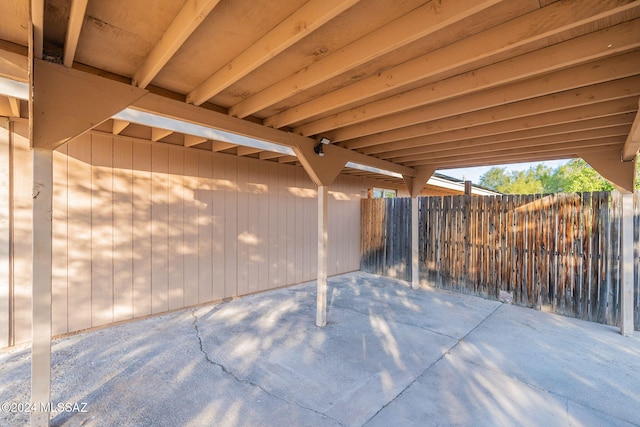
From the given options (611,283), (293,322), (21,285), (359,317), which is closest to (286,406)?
(293,322)

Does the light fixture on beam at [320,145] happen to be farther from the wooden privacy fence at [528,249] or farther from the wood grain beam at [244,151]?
the wooden privacy fence at [528,249]

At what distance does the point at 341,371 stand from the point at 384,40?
106 inches

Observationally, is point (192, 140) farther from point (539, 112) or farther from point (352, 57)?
point (539, 112)

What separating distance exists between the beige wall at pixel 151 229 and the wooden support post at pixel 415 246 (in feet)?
7.77

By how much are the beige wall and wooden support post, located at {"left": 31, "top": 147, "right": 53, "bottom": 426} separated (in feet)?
5.62

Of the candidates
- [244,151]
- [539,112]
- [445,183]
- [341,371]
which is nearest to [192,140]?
[244,151]

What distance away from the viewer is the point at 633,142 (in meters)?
2.67

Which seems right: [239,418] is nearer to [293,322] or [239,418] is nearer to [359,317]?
[293,322]

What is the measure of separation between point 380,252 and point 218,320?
4.23 meters

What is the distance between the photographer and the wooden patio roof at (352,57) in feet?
4.91

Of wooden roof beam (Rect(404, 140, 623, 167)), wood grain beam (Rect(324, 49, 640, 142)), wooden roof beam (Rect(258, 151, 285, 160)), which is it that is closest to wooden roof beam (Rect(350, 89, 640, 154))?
wood grain beam (Rect(324, 49, 640, 142))

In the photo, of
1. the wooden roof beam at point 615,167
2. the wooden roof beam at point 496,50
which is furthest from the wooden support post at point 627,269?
the wooden roof beam at point 496,50

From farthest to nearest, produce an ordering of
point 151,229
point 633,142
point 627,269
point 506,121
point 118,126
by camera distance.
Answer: point 151,229, point 627,269, point 118,126, point 506,121, point 633,142

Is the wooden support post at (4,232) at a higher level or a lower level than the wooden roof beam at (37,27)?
lower
